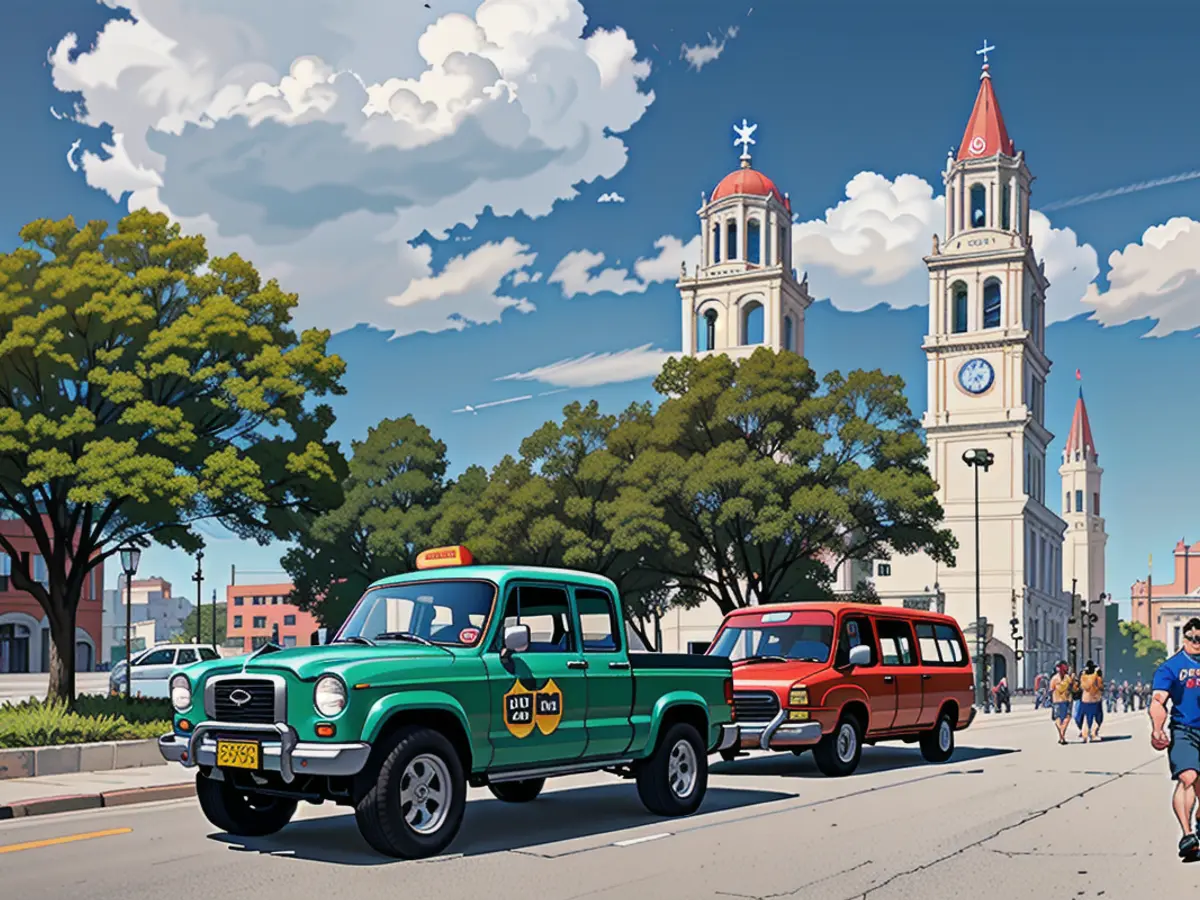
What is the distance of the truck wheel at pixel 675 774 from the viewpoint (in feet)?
43.6

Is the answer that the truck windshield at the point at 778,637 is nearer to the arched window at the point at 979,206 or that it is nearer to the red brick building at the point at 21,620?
the red brick building at the point at 21,620

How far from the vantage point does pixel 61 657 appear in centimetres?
2369

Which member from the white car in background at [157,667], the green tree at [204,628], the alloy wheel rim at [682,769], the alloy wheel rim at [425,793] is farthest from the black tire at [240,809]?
the green tree at [204,628]

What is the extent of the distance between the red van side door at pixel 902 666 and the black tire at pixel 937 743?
0.70 meters

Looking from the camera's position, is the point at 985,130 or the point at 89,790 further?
the point at 985,130

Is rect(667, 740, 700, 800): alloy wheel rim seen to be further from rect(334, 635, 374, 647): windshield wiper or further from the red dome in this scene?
the red dome

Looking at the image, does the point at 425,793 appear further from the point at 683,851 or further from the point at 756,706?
the point at 756,706

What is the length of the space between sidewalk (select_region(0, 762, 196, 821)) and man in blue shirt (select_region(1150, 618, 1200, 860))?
1028 cm

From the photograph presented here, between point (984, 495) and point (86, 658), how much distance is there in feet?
216

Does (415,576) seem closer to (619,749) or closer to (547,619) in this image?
(547,619)

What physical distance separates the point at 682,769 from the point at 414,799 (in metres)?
3.78

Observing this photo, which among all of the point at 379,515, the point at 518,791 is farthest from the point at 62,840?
the point at 379,515

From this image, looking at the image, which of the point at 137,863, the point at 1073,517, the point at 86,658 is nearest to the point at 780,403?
the point at 137,863

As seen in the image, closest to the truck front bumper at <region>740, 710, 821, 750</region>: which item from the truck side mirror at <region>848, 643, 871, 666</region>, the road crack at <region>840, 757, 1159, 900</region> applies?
the truck side mirror at <region>848, 643, 871, 666</region>
